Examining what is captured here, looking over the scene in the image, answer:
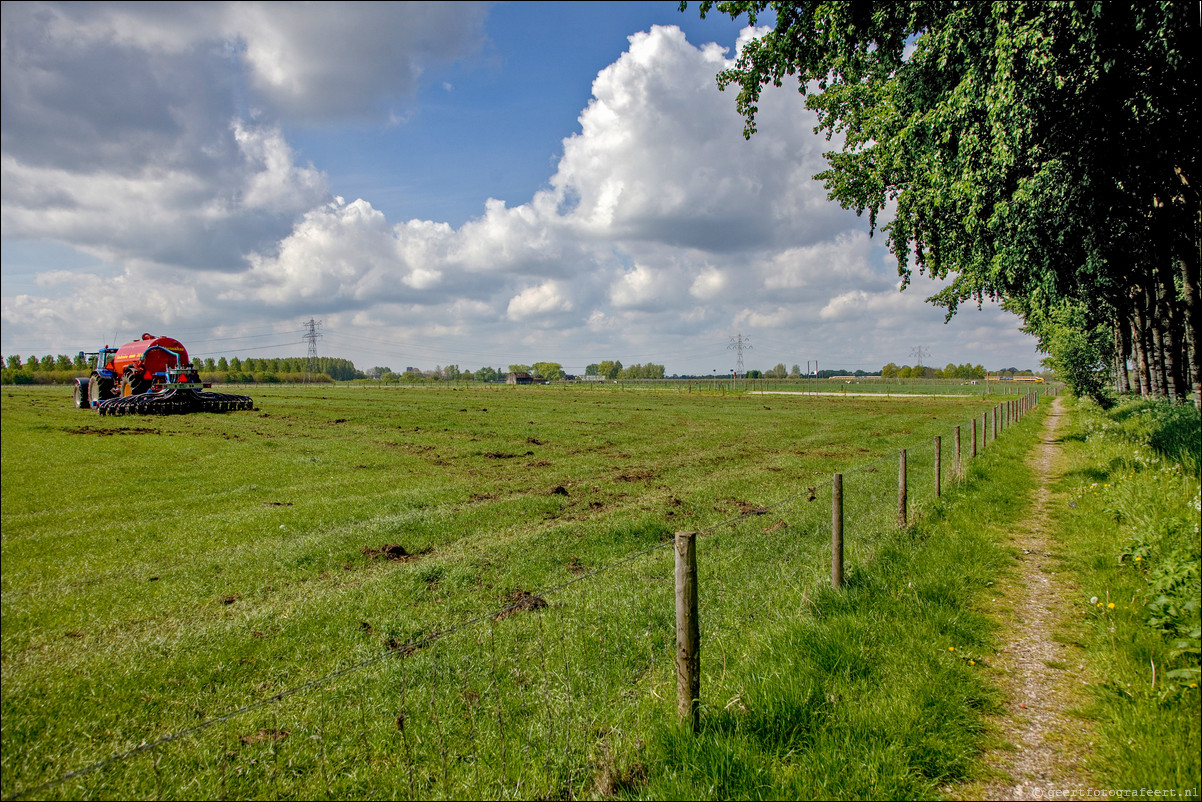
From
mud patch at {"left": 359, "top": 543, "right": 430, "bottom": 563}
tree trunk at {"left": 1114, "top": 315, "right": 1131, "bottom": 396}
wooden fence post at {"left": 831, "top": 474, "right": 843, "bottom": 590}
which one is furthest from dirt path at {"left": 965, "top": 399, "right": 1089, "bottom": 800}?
tree trunk at {"left": 1114, "top": 315, "right": 1131, "bottom": 396}

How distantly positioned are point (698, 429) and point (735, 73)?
2267 cm

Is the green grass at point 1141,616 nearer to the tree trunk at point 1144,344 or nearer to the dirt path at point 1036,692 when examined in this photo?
the dirt path at point 1036,692

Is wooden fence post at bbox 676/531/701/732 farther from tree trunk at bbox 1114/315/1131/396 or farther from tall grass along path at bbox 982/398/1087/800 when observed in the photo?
tree trunk at bbox 1114/315/1131/396

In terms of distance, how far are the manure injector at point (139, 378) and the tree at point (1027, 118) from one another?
11.2m

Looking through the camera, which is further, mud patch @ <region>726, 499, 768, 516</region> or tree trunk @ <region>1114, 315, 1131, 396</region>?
tree trunk @ <region>1114, 315, 1131, 396</region>

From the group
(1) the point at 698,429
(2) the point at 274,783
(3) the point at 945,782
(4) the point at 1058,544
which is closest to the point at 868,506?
(4) the point at 1058,544

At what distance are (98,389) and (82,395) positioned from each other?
20cm

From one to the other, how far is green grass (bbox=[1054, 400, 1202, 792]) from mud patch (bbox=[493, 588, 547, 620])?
225 inches

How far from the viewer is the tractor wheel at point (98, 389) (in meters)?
7.55

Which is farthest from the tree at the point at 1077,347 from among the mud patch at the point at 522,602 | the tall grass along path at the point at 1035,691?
the mud patch at the point at 522,602

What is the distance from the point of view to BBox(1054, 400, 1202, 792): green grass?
3.73 m

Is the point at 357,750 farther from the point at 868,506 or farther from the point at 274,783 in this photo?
the point at 868,506

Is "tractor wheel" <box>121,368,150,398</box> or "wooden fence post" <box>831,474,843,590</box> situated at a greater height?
"tractor wheel" <box>121,368,150,398</box>

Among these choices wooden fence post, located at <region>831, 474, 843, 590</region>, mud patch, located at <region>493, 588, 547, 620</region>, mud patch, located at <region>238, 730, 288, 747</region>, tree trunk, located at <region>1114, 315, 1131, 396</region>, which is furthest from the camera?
tree trunk, located at <region>1114, 315, 1131, 396</region>
